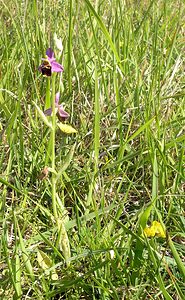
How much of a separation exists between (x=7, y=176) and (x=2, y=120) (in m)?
0.27

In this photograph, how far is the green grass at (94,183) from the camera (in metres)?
0.87

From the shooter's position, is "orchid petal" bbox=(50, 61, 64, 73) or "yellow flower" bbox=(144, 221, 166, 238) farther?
"orchid petal" bbox=(50, 61, 64, 73)

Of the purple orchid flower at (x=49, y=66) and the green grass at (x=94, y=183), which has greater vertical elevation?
the purple orchid flower at (x=49, y=66)

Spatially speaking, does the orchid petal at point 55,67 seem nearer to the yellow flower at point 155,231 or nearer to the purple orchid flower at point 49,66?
the purple orchid flower at point 49,66

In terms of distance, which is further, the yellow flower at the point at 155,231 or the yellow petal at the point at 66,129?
the yellow petal at the point at 66,129

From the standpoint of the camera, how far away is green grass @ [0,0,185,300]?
866 millimetres

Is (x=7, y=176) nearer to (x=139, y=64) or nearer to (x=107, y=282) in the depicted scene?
(x=107, y=282)

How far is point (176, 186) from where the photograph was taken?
39.6 inches

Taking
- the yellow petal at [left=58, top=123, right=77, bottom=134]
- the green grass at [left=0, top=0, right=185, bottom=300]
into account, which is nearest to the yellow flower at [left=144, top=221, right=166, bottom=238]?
the green grass at [left=0, top=0, right=185, bottom=300]

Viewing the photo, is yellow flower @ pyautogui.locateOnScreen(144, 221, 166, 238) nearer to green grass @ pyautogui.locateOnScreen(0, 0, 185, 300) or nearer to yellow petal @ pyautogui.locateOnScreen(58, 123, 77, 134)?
green grass @ pyautogui.locateOnScreen(0, 0, 185, 300)

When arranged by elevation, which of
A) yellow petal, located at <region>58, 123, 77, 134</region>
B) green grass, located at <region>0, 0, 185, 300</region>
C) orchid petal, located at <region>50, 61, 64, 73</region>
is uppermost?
orchid petal, located at <region>50, 61, 64, 73</region>

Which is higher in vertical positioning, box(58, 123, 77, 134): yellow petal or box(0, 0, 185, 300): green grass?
box(58, 123, 77, 134): yellow petal

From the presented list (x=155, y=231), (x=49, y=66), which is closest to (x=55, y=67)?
(x=49, y=66)

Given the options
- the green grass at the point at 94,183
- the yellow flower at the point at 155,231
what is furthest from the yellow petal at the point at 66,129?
the yellow flower at the point at 155,231
